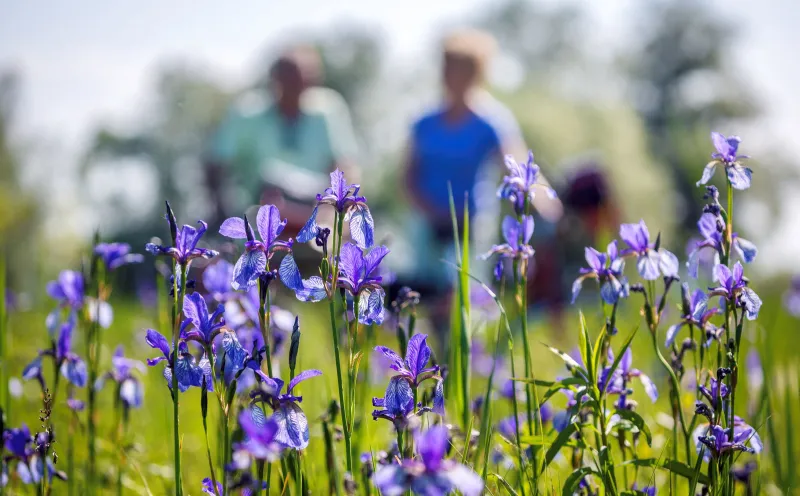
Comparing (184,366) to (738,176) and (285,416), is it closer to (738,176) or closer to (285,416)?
(285,416)

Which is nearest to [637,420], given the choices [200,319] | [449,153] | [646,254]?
[646,254]

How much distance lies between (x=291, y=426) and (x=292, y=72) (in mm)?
4793

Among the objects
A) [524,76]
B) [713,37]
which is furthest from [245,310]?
[713,37]

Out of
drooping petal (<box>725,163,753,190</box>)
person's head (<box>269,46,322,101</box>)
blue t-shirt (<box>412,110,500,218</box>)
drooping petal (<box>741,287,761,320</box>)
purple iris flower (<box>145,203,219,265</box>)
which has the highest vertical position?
person's head (<box>269,46,322,101</box>)

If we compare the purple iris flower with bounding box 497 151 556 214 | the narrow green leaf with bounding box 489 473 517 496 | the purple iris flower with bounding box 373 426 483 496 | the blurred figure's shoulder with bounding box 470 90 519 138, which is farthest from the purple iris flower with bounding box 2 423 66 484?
the blurred figure's shoulder with bounding box 470 90 519 138

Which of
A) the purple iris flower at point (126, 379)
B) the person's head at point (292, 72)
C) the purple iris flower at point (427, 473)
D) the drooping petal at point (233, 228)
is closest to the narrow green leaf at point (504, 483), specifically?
the purple iris flower at point (427, 473)

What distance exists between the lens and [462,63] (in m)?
5.68

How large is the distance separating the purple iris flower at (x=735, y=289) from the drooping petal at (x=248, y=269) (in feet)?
3.02

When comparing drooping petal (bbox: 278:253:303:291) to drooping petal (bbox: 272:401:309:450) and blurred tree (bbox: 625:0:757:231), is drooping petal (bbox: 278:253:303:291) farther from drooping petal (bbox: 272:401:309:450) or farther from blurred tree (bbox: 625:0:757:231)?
blurred tree (bbox: 625:0:757:231)

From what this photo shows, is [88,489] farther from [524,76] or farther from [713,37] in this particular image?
[713,37]

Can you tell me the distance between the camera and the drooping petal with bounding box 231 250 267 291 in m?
1.36

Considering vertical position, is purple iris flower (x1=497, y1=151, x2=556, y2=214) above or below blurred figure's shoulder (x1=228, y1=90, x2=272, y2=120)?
below

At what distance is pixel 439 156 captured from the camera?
5684mm

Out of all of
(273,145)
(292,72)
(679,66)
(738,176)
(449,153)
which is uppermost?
(679,66)
